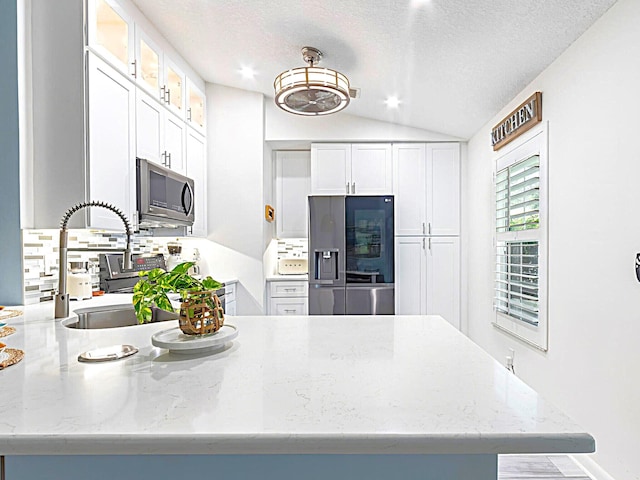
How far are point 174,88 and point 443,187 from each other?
283cm

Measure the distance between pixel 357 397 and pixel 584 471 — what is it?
6.91 feet

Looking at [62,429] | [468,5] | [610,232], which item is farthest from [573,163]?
[62,429]

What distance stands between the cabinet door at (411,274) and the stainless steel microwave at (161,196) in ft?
7.30

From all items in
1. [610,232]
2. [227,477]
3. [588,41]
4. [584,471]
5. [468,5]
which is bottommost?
[584,471]

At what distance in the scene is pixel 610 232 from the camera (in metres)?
1.98

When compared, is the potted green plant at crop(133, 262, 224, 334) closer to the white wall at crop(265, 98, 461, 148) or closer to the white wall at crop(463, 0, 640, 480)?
the white wall at crop(463, 0, 640, 480)

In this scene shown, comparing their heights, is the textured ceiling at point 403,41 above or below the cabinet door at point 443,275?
above

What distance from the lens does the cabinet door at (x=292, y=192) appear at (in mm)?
4848

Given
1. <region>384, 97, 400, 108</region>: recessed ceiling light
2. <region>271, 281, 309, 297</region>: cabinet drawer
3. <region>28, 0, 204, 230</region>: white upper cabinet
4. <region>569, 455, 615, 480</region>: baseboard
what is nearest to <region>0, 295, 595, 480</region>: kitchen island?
<region>28, 0, 204, 230</region>: white upper cabinet

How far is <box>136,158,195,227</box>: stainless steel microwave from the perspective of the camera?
9.30ft

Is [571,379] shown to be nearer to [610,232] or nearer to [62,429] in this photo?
[610,232]

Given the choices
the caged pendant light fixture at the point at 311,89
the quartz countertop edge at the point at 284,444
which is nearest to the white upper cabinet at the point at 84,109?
the caged pendant light fixture at the point at 311,89

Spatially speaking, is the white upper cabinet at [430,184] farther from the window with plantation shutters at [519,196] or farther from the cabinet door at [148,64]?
the cabinet door at [148,64]

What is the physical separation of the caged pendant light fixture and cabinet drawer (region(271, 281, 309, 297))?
1979 millimetres
